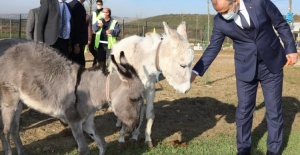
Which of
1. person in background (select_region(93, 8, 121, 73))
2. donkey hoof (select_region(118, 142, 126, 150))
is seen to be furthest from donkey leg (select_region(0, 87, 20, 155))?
person in background (select_region(93, 8, 121, 73))

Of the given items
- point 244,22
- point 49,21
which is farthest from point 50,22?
point 244,22

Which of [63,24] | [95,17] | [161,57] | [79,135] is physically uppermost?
[95,17]

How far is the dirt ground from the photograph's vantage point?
5.48m

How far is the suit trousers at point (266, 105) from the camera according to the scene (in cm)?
466

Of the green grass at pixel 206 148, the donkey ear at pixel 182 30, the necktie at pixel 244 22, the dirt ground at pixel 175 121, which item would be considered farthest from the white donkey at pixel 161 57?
the dirt ground at pixel 175 121

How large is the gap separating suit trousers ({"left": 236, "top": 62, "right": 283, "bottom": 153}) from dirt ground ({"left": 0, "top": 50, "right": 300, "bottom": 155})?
3.54 ft

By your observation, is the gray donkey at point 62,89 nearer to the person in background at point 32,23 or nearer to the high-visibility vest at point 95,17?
the person in background at point 32,23

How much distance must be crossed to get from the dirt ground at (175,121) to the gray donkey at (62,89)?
0.97 meters

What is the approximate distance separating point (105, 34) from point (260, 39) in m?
4.95

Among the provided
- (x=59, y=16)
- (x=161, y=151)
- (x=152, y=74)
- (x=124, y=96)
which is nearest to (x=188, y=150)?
(x=161, y=151)

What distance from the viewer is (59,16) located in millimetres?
5359

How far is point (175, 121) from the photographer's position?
6.73m

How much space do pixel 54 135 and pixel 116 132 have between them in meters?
0.96

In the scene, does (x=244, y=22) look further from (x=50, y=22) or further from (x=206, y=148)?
(x=50, y=22)
